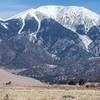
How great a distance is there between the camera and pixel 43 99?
40.0 metres

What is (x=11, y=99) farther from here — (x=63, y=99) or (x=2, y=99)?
(x=63, y=99)

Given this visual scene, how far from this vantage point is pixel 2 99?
36.6 metres

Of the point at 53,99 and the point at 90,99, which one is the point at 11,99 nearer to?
the point at 53,99

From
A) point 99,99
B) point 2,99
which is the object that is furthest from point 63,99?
point 2,99

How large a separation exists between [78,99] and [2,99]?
934cm

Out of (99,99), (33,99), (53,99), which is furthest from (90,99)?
(33,99)

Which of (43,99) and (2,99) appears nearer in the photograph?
(2,99)

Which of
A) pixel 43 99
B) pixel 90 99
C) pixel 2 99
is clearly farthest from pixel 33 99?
pixel 90 99

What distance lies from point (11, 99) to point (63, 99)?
6.26 m

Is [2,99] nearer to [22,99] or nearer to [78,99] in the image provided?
[22,99]

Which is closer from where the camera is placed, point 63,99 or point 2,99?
point 2,99

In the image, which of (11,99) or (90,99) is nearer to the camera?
(11,99)

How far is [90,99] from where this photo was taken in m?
40.9

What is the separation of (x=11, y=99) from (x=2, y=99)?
161 cm
